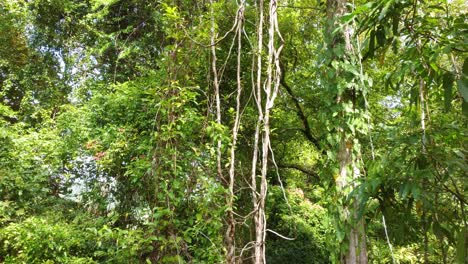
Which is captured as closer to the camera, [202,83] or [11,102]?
[202,83]

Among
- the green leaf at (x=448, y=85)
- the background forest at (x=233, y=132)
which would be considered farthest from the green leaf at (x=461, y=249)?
the green leaf at (x=448, y=85)

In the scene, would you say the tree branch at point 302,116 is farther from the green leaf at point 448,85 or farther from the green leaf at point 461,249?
the green leaf at point 461,249

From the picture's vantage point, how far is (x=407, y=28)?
1.35m

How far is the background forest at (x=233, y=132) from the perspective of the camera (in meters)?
1.36

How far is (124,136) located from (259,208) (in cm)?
237

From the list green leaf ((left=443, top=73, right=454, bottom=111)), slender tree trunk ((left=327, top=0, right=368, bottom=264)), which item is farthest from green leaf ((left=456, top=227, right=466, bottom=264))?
slender tree trunk ((left=327, top=0, right=368, bottom=264))

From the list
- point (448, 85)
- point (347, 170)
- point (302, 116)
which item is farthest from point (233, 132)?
point (302, 116)

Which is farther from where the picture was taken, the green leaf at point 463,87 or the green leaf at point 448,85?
the green leaf at point 448,85

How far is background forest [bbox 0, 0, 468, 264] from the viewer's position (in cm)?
136

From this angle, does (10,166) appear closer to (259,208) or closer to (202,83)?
(202,83)

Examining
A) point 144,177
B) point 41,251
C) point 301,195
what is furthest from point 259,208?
point 301,195

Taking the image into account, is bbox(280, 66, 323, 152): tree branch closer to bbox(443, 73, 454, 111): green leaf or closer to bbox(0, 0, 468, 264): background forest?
bbox(0, 0, 468, 264): background forest

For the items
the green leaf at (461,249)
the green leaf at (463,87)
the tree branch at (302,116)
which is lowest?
the green leaf at (461,249)

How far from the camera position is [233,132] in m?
2.01
